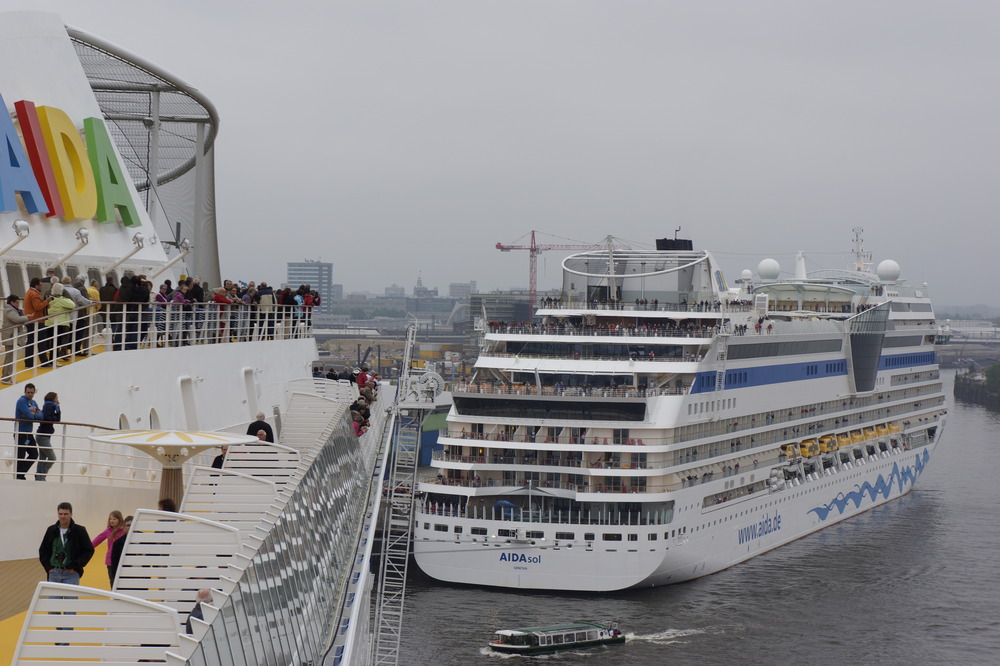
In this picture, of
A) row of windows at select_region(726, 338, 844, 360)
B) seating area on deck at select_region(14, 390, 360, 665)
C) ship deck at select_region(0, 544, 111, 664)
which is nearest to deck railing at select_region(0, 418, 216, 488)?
ship deck at select_region(0, 544, 111, 664)

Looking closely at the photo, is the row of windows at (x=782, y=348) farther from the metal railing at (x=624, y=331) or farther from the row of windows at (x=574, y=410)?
the row of windows at (x=574, y=410)

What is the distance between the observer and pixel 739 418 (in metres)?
42.2

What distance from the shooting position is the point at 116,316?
1442 centimetres

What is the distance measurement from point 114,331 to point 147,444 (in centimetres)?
474

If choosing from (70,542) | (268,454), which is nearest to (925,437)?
(268,454)

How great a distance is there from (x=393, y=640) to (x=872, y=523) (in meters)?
27.8

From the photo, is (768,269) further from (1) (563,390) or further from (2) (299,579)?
(2) (299,579)

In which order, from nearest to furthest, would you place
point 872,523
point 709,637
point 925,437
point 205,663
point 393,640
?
point 205,663
point 393,640
point 709,637
point 872,523
point 925,437

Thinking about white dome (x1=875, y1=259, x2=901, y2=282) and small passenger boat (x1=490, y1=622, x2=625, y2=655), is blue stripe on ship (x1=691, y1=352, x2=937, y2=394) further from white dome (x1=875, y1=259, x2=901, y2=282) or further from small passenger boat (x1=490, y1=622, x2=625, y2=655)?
small passenger boat (x1=490, y1=622, x2=625, y2=655)

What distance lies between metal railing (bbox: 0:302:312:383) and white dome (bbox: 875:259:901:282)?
1930 inches

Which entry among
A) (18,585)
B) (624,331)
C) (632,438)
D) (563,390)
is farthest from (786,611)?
(18,585)

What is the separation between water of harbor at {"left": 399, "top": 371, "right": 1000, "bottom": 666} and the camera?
31266 mm

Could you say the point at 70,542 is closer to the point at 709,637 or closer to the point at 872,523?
the point at 709,637

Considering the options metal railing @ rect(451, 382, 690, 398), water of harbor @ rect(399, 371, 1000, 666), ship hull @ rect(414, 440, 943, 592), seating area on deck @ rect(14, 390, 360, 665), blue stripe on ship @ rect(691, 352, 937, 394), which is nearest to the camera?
seating area on deck @ rect(14, 390, 360, 665)
